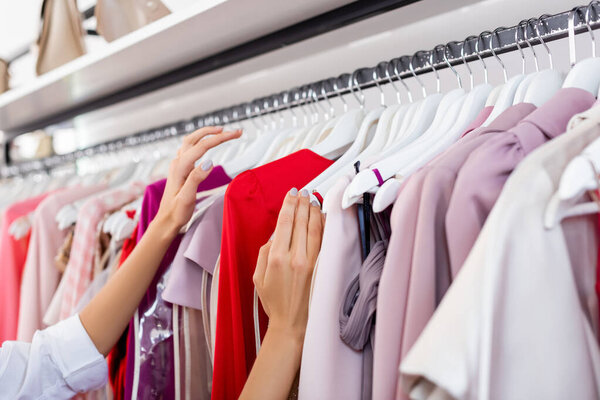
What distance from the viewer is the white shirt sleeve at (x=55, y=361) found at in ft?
2.94

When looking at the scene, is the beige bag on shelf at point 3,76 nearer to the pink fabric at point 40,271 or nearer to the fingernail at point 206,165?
the pink fabric at point 40,271

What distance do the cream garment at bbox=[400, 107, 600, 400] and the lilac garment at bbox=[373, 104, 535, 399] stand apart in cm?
9

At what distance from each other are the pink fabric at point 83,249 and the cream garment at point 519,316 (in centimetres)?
82

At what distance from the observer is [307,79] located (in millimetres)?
1445

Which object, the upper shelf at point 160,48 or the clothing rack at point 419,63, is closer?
the clothing rack at point 419,63

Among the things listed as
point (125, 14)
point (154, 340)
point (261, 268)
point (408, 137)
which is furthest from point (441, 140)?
point (125, 14)

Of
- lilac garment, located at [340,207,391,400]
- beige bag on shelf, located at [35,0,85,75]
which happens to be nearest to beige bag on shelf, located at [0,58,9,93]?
beige bag on shelf, located at [35,0,85,75]

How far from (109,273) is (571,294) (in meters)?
0.86

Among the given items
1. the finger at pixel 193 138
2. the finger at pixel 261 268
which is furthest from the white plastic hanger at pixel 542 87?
the finger at pixel 193 138

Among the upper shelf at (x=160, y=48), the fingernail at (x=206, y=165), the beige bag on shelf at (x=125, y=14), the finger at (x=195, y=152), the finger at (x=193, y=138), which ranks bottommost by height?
the fingernail at (x=206, y=165)

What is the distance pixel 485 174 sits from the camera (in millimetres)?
561

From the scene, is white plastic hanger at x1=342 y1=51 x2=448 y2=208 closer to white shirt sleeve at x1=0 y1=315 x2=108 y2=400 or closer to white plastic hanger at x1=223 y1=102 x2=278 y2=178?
white plastic hanger at x1=223 y1=102 x2=278 y2=178

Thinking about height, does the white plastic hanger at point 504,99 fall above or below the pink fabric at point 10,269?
above

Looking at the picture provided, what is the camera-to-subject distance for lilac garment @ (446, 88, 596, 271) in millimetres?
550
